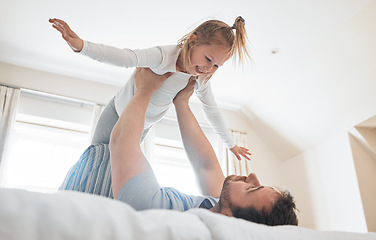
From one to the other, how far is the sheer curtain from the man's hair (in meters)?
2.62

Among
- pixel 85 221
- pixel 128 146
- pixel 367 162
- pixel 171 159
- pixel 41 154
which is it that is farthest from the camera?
pixel 171 159

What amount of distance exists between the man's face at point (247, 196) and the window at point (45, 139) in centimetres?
249

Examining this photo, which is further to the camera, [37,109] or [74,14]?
[37,109]

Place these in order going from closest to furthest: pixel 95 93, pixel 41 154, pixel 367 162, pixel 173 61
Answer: pixel 173 61 → pixel 367 162 → pixel 41 154 → pixel 95 93

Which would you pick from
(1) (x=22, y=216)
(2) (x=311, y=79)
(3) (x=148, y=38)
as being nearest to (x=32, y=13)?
(3) (x=148, y=38)

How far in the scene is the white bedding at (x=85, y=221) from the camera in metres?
0.38

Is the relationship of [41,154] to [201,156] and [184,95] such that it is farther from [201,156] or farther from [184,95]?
[201,156]

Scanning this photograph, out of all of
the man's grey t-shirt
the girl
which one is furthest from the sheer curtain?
the man's grey t-shirt

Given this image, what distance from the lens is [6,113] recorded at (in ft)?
10.4

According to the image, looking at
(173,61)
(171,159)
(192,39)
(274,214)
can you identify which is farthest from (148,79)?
(171,159)

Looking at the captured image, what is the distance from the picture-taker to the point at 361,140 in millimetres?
3297

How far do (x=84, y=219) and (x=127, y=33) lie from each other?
281cm

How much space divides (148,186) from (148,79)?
0.64m

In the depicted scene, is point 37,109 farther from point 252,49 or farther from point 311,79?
point 311,79
